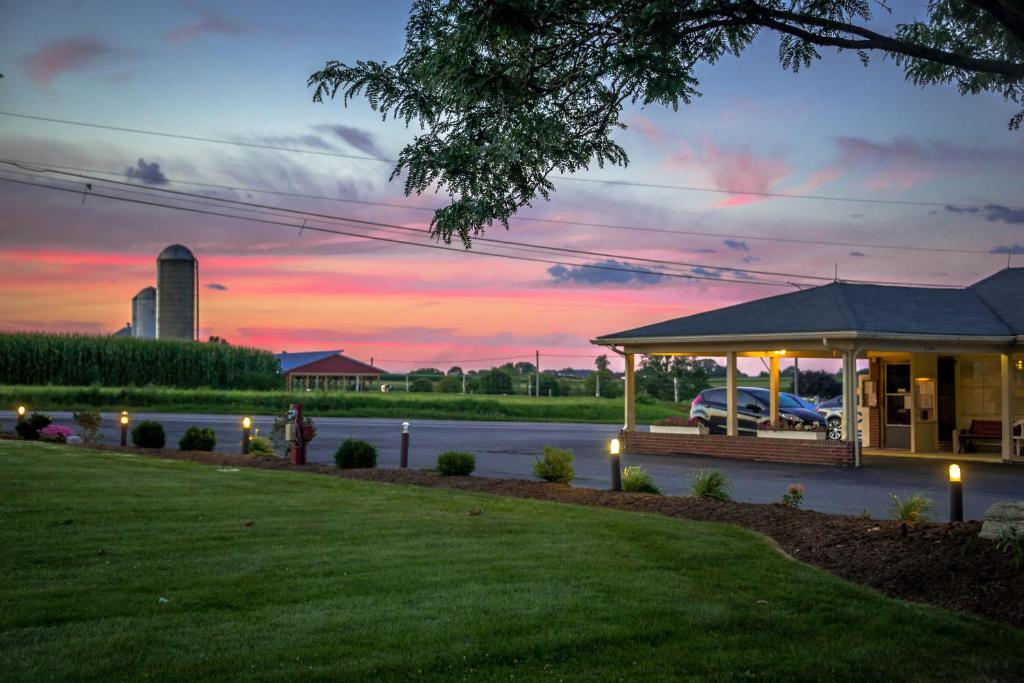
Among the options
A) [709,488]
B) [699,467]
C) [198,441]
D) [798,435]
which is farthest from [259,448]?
[798,435]

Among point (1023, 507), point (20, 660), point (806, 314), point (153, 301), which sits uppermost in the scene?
point (153, 301)

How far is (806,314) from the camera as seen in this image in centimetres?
2505

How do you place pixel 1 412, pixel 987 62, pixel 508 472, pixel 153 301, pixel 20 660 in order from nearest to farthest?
pixel 20 660
pixel 987 62
pixel 508 472
pixel 1 412
pixel 153 301

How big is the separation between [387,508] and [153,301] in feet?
173

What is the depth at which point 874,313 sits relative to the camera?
24734mm

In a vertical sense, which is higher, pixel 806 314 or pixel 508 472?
pixel 806 314

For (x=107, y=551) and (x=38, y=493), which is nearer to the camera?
(x=107, y=551)

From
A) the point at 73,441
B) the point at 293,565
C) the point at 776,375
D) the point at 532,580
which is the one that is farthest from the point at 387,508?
the point at 776,375

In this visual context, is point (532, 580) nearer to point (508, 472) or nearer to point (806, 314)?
point (508, 472)

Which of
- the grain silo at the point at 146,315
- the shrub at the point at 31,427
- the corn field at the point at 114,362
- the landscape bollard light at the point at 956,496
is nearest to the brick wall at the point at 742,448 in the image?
the landscape bollard light at the point at 956,496

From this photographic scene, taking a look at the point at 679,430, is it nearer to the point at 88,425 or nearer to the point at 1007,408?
the point at 1007,408

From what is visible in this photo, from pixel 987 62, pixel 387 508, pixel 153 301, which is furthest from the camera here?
pixel 153 301

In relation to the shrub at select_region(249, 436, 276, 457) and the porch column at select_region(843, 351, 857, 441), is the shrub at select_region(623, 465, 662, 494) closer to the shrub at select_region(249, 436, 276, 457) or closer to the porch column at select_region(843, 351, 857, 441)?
the shrub at select_region(249, 436, 276, 457)

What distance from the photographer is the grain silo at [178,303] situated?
56375 mm
